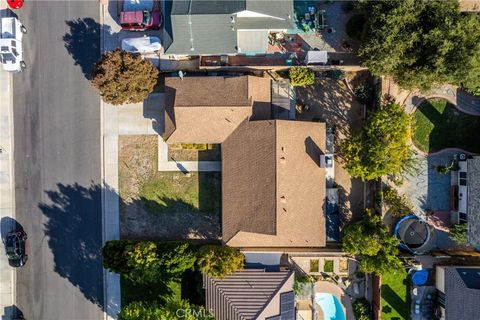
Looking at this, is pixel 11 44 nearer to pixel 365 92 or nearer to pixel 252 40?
pixel 252 40

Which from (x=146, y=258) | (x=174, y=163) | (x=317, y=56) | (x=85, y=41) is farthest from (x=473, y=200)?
(x=85, y=41)

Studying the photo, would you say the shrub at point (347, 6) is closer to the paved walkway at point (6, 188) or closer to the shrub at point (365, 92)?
the shrub at point (365, 92)

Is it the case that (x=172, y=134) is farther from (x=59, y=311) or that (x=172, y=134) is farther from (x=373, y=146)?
(x=59, y=311)

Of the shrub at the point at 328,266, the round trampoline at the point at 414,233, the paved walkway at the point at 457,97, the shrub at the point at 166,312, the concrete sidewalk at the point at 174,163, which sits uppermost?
the paved walkway at the point at 457,97

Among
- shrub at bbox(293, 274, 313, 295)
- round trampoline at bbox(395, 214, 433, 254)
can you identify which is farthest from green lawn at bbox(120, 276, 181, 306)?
round trampoline at bbox(395, 214, 433, 254)

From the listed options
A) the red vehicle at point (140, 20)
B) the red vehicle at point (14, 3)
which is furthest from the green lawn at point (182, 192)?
the red vehicle at point (14, 3)

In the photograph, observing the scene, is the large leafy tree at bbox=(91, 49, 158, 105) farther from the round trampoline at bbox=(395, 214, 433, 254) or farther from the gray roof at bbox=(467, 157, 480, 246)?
the gray roof at bbox=(467, 157, 480, 246)
